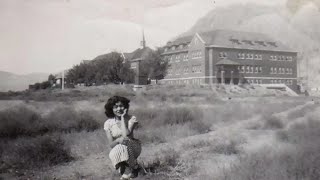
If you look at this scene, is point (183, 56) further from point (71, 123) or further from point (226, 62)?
point (71, 123)

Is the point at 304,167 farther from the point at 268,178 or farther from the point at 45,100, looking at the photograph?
the point at 45,100

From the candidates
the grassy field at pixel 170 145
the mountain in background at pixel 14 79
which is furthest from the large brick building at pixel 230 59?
the mountain in background at pixel 14 79

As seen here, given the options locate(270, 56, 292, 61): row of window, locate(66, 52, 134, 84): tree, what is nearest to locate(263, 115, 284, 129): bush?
locate(66, 52, 134, 84): tree

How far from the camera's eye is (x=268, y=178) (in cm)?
521

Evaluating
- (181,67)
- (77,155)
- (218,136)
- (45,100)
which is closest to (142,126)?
(218,136)

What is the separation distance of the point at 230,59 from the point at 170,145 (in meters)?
40.1

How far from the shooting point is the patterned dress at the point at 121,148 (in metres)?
5.67

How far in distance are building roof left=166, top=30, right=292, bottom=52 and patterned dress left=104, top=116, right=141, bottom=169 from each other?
140 feet

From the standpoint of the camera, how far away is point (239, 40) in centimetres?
5050

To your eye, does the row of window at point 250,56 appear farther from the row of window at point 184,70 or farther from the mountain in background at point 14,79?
the mountain in background at point 14,79

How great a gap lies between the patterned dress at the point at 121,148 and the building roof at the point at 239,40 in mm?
42617

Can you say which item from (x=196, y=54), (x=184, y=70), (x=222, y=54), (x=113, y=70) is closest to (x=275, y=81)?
(x=222, y=54)

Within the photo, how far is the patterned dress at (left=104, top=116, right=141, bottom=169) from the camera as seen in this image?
5.67 m

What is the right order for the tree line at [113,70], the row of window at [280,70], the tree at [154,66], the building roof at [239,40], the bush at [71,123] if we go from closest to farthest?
the bush at [71,123]
the tree line at [113,70]
the tree at [154,66]
the building roof at [239,40]
the row of window at [280,70]
